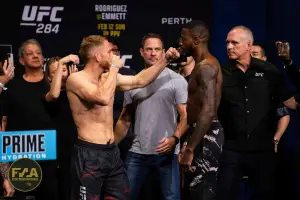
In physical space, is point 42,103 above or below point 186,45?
below

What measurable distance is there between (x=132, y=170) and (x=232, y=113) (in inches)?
39.2

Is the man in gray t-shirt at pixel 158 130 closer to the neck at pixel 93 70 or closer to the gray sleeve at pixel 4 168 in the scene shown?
the neck at pixel 93 70

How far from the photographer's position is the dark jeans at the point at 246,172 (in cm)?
559

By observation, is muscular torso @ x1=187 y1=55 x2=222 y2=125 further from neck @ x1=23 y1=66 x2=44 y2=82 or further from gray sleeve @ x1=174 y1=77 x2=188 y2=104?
neck @ x1=23 y1=66 x2=44 y2=82

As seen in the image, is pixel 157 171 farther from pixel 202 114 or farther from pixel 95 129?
pixel 202 114

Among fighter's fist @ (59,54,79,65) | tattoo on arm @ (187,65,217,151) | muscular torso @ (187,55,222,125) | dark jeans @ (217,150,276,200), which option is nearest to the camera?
tattoo on arm @ (187,65,217,151)

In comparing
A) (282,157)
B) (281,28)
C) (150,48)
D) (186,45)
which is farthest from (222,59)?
(186,45)

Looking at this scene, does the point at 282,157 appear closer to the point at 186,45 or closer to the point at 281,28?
the point at 281,28

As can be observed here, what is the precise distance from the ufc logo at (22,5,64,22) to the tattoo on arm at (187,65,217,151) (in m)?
3.11

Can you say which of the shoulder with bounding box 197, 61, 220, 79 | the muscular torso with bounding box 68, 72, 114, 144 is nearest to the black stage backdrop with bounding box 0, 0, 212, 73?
the muscular torso with bounding box 68, 72, 114, 144

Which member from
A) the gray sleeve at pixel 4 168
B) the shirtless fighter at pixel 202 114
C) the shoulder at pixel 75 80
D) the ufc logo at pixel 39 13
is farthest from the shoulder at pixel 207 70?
the ufc logo at pixel 39 13

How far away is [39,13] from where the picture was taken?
751 cm

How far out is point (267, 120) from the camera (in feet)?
18.9

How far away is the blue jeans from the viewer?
571cm
